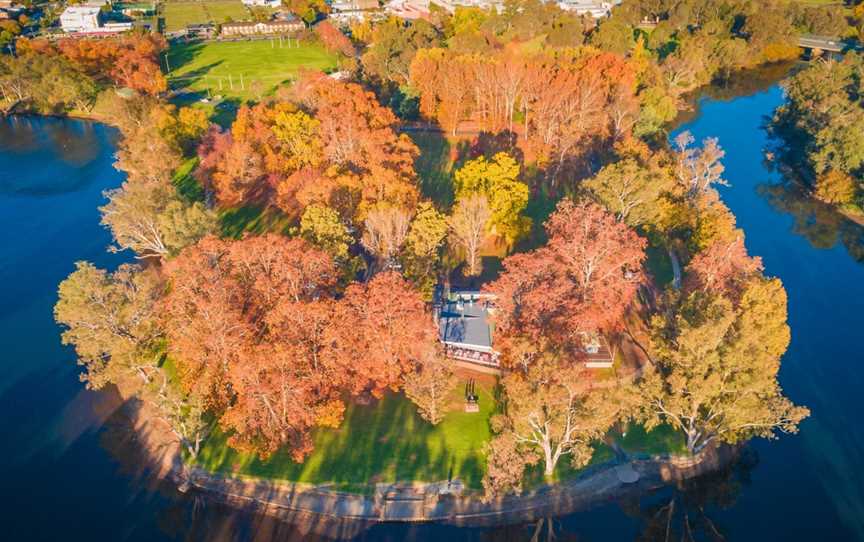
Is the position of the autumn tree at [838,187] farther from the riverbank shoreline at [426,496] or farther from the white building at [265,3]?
the white building at [265,3]

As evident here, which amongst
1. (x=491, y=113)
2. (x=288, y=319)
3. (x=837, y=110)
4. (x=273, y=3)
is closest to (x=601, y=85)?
(x=491, y=113)

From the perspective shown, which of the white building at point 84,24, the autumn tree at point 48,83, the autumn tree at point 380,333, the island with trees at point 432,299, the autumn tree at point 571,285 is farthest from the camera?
the white building at point 84,24

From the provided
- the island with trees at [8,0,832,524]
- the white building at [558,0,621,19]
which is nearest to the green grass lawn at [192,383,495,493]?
the island with trees at [8,0,832,524]

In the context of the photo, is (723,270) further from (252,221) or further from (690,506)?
(252,221)

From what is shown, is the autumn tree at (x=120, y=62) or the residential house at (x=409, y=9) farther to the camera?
the residential house at (x=409, y=9)

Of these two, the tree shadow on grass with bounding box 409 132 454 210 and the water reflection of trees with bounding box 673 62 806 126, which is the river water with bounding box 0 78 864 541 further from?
the water reflection of trees with bounding box 673 62 806 126

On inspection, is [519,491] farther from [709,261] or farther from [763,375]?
[709,261]

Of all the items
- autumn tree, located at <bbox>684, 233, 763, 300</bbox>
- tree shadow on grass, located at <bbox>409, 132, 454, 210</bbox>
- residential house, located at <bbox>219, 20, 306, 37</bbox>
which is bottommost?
tree shadow on grass, located at <bbox>409, 132, 454, 210</bbox>

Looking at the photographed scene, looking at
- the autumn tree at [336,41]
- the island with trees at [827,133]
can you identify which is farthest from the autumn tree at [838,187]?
the autumn tree at [336,41]
